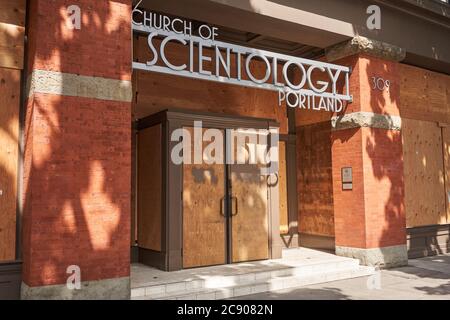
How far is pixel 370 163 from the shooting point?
9695mm

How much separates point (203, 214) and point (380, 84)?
5.26 metres

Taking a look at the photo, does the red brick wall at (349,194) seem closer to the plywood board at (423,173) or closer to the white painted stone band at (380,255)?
the white painted stone band at (380,255)

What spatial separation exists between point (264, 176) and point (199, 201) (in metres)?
1.72

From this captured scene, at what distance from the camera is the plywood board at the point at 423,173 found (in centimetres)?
1126

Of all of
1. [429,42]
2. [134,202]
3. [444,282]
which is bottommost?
[444,282]

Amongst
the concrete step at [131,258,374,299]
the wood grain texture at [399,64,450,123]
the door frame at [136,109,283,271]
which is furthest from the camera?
the wood grain texture at [399,64,450,123]

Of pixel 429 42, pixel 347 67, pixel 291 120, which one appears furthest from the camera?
pixel 291 120

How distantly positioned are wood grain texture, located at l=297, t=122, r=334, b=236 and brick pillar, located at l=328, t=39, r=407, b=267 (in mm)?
942

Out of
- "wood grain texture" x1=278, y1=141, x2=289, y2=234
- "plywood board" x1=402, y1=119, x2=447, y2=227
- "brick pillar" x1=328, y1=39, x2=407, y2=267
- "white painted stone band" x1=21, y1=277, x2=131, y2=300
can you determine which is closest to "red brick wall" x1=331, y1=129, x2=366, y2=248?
"brick pillar" x1=328, y1=39, x2=407, y2=267

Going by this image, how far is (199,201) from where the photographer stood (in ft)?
27.9

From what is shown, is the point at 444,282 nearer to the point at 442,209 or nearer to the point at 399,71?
the point at 442,209

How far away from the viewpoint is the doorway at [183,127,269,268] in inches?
332

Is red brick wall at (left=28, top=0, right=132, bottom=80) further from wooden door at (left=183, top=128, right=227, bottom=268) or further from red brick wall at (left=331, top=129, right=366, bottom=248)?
red brick wall at (left=331, top=129, right=366, bottom=248)
